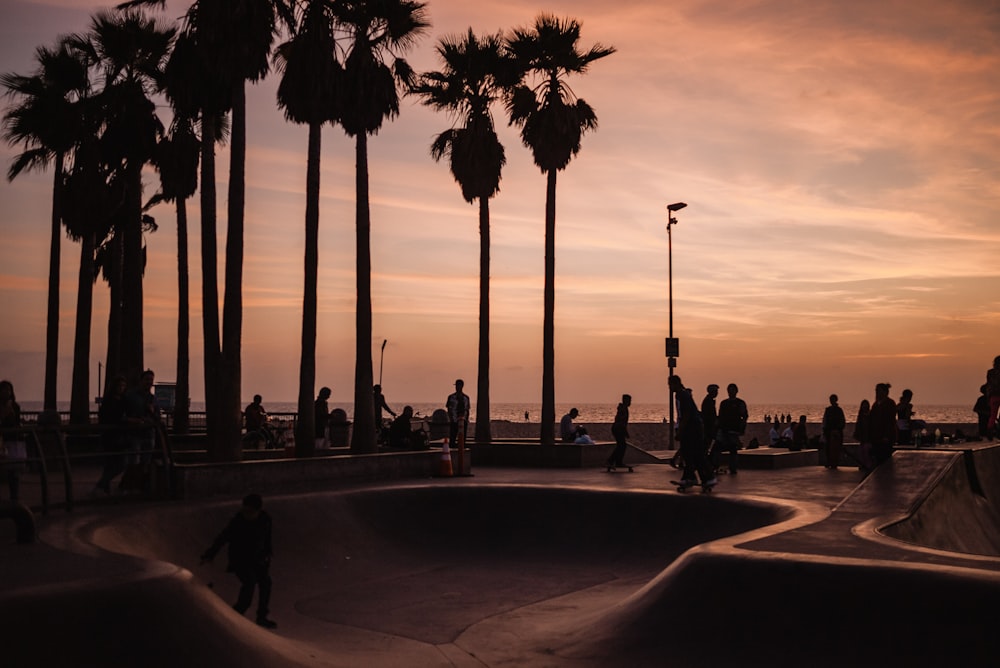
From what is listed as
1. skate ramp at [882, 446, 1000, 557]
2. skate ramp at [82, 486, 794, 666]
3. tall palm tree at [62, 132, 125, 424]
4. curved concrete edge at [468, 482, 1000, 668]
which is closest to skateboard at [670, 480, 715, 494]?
skate ramp at [82, 486, 794, 666]


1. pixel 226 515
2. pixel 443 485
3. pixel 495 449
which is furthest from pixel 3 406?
pixel 495 449

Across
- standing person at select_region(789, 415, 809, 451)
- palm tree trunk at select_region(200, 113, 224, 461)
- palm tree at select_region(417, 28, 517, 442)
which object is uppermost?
palm tree at select_region(417, 28, 517, 442)

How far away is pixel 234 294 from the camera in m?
20.4

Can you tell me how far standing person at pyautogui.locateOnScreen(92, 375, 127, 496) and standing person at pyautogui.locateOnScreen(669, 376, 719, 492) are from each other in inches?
349

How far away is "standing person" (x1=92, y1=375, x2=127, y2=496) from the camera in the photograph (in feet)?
48.7

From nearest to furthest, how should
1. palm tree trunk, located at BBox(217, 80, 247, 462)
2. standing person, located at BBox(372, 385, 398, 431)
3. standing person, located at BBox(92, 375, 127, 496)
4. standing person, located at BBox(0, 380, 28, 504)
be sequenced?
standing person, located at BBox(0, 380, 28, 504), standing person, located at BBox(92, 375, 127, 496), palm tree trunk, located at BBox(217, 80, 247, 462), standing person, located at BBox(372, 385, 398, 431)

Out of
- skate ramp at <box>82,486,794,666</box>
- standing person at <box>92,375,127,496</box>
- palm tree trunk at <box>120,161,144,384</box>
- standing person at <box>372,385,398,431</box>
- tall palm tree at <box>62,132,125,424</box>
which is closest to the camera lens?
skate ramp at <box>82,486,794,666</box>

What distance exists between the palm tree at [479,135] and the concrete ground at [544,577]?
44.6 feet

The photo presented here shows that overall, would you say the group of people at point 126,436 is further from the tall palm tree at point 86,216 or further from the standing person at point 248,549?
the tall palm tree at point 86,216

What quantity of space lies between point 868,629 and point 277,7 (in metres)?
18.3

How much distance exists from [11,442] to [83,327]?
21917 mm

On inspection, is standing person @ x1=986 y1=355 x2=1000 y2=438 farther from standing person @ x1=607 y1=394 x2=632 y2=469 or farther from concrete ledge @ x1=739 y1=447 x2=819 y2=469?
standing person @ x1=607 y1=394 x2=632 y2=469

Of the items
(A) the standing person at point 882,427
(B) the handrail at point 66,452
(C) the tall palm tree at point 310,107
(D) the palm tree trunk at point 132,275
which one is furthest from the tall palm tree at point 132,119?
(A) the standing person at point 882,427

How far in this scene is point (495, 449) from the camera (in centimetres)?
2733
